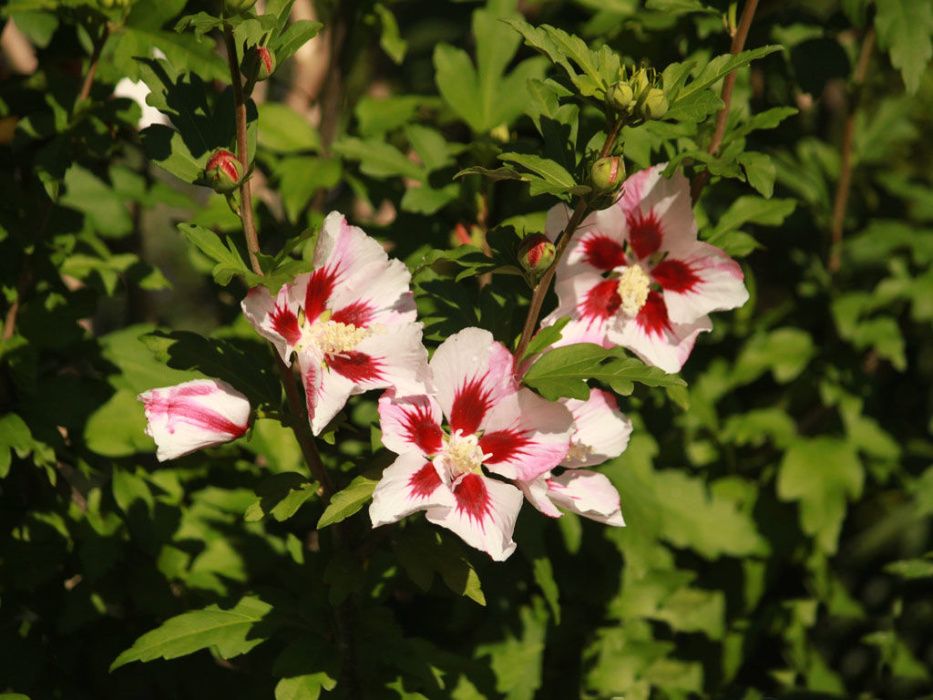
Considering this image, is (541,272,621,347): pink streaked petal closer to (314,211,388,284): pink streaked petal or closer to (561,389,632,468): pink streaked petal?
(561,389,632,468): pink streaked petal

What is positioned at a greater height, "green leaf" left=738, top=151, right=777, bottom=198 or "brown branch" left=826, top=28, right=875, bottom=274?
"green leaf" left=738, top=151, right=777, bottom=198

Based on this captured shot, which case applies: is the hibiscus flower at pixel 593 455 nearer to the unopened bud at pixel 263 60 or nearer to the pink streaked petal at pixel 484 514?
the pink streaked petal at pixel 484 514

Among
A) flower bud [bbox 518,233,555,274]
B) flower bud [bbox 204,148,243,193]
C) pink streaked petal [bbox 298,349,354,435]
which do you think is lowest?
pink streaked petal [bbox 298,349,354,435]

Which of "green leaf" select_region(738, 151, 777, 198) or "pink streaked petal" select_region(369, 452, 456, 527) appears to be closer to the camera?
"pink streaked petal" select_region(369, 452, 456, 527)

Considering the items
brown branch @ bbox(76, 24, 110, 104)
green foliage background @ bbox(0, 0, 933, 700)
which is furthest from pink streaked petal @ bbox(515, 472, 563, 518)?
brown branch @ bbox(76, 24, 110, 104)

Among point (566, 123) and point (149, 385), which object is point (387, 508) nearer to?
point (566, 123)

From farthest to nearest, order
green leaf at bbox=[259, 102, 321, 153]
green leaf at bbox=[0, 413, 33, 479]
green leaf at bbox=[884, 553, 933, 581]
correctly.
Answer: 1. green leaf at bbox=[259, 102, 321, 153]
2. green leaf at bbox=[884, 553, 933, 581]
3. green leaf at bbox=[0, 413, 33, 479]

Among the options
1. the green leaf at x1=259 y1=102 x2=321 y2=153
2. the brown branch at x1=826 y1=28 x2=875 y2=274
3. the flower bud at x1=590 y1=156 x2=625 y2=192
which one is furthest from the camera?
the brown branch at x1=826 y1=28 x2=875 y2=274
